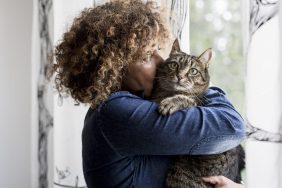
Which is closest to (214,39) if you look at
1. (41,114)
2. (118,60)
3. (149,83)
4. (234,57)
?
(234,57)

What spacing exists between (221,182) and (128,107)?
29cm

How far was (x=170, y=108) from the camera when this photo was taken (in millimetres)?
911

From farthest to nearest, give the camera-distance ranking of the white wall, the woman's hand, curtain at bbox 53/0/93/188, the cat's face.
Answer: the white wall, curtain at bbox 53/0/93/188, the cat's face, the woman's hand

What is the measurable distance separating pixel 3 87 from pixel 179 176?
4.64 ft

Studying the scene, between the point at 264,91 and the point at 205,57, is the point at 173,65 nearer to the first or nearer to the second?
the point at 205,57

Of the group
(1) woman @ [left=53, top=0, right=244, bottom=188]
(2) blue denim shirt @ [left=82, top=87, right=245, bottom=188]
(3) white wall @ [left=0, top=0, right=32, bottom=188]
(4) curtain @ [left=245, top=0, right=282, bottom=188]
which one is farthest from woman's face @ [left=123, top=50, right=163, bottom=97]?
(3) white wall @ [left=0, top=0, right=32, bottom=188]

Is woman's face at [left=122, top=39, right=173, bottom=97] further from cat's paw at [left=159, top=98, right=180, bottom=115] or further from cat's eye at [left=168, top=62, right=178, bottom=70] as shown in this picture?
cat's paw at [left=159, top=98, right=180, bottom=115]

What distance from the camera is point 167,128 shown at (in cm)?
88

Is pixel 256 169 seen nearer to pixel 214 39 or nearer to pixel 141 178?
pixel 141 178

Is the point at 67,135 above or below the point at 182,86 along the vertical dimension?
below

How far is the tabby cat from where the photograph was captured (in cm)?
99

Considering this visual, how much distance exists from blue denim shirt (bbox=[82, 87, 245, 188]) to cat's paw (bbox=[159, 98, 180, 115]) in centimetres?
1

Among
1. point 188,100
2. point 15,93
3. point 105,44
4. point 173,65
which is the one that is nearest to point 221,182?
point 188,100

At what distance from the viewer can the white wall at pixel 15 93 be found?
2102 mm
